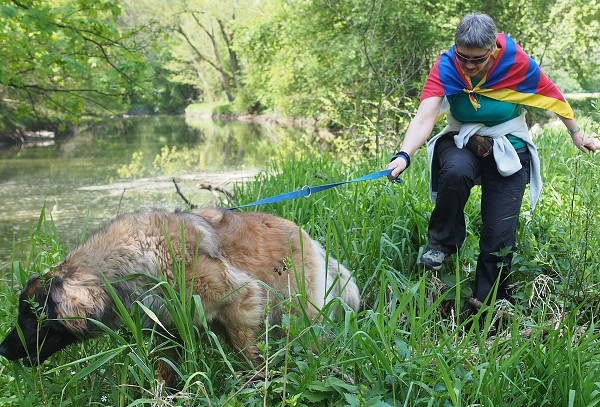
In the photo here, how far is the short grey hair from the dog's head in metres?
2.68

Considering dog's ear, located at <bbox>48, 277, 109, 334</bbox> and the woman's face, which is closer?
dog's ear, located at <bbox>48, 277, 109, 334</bbox>

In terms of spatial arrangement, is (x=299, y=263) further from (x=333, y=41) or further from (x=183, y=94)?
(x=183, y=94)

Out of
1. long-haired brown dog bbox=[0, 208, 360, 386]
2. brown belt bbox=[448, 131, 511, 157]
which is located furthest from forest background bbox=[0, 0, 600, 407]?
brown belt bbox=[448, 131, 511, 157]

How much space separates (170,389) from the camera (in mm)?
2889

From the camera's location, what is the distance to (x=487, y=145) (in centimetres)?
379

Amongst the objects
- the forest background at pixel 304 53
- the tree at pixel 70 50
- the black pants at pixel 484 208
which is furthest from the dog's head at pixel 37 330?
the tree at pixel 70 50

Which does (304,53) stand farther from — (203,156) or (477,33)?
(477,33)

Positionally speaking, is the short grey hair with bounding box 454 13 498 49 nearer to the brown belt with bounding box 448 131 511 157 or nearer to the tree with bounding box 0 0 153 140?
the brown belt with bounding box 448 131 511 157

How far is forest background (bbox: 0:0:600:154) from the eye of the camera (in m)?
9.42

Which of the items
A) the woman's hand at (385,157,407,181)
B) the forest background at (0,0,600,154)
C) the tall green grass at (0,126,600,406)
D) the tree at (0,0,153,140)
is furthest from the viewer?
the forest background at (0,0,600,154)

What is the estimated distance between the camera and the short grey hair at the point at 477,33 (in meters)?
3.45

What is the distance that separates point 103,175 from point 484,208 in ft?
53.2

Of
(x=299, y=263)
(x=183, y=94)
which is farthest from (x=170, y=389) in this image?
(x=183, y=94)

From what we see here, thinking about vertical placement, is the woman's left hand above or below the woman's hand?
above
